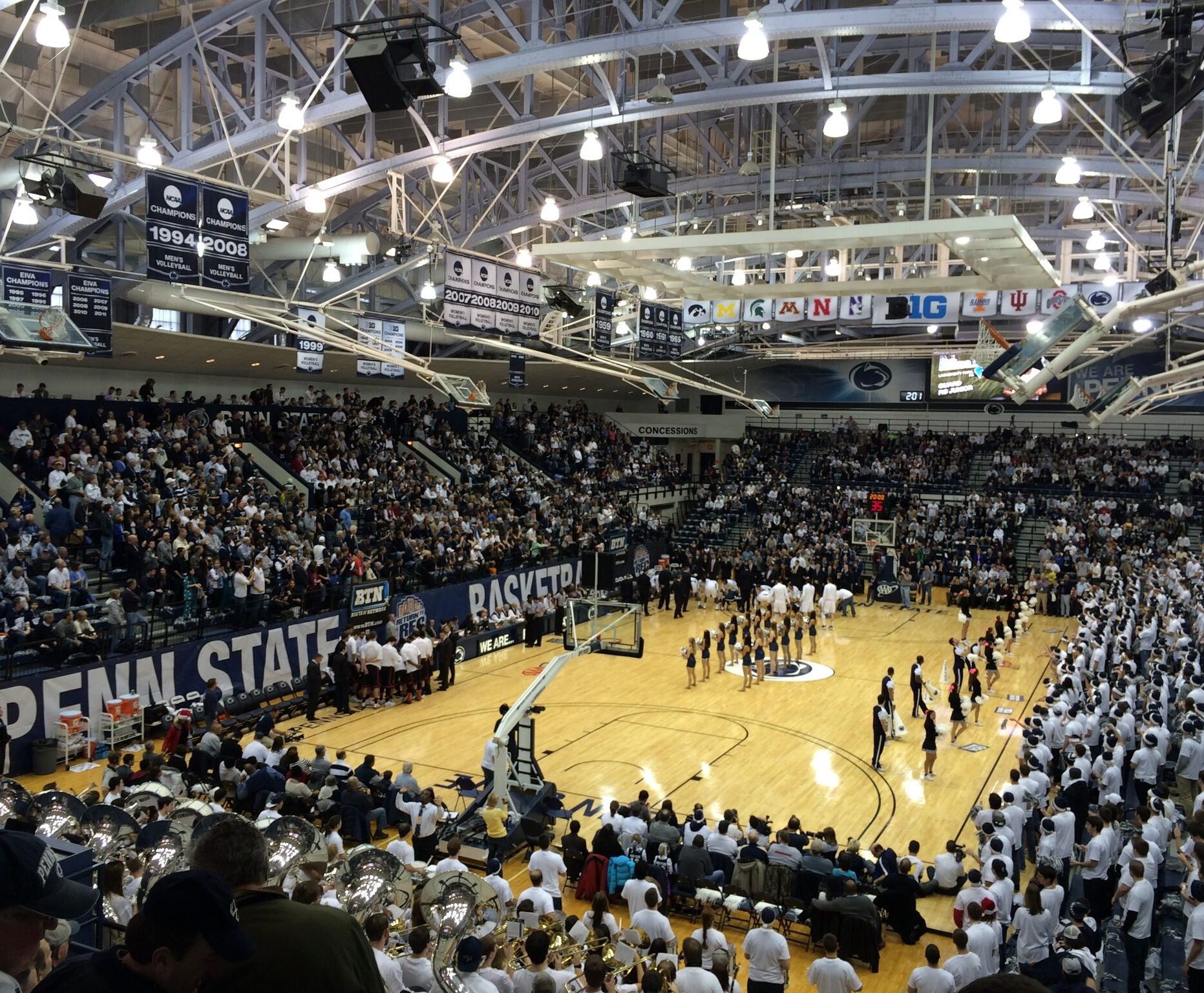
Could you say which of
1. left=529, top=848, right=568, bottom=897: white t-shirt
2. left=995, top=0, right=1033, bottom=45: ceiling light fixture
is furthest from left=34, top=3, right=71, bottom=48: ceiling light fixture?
left=529, top=848, right=568, bottom=897: white t-shirt

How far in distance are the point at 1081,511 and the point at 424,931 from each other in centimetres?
3665

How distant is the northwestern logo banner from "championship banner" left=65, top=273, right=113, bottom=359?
7.03 m

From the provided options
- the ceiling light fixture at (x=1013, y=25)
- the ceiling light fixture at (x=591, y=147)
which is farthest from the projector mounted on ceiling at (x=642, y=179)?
the ceiling light fixture at (x=1013, y=25)

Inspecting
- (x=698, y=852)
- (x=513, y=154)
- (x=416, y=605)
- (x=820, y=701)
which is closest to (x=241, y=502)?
(x=416, y=605)

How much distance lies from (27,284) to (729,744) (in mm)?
14195

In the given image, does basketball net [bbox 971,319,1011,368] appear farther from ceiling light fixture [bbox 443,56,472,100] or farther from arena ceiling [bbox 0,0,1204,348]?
ceiling light fixture [bbox 443,56,472,100]

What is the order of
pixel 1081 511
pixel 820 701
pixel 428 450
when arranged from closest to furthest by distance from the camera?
1. pixel 820 701
2. pixel 428 450
3. pixel 1081 511

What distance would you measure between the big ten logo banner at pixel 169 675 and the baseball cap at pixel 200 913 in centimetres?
1623

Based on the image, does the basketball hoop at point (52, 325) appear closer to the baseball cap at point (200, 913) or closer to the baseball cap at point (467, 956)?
the baseball cap at point (467, 956)

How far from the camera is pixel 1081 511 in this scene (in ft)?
124

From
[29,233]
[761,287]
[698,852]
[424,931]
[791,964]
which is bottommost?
[791,964]

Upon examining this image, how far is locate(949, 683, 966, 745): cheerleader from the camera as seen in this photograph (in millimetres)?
18156

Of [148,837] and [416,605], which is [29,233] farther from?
[148,837]

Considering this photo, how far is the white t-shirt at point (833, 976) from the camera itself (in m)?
8.36
